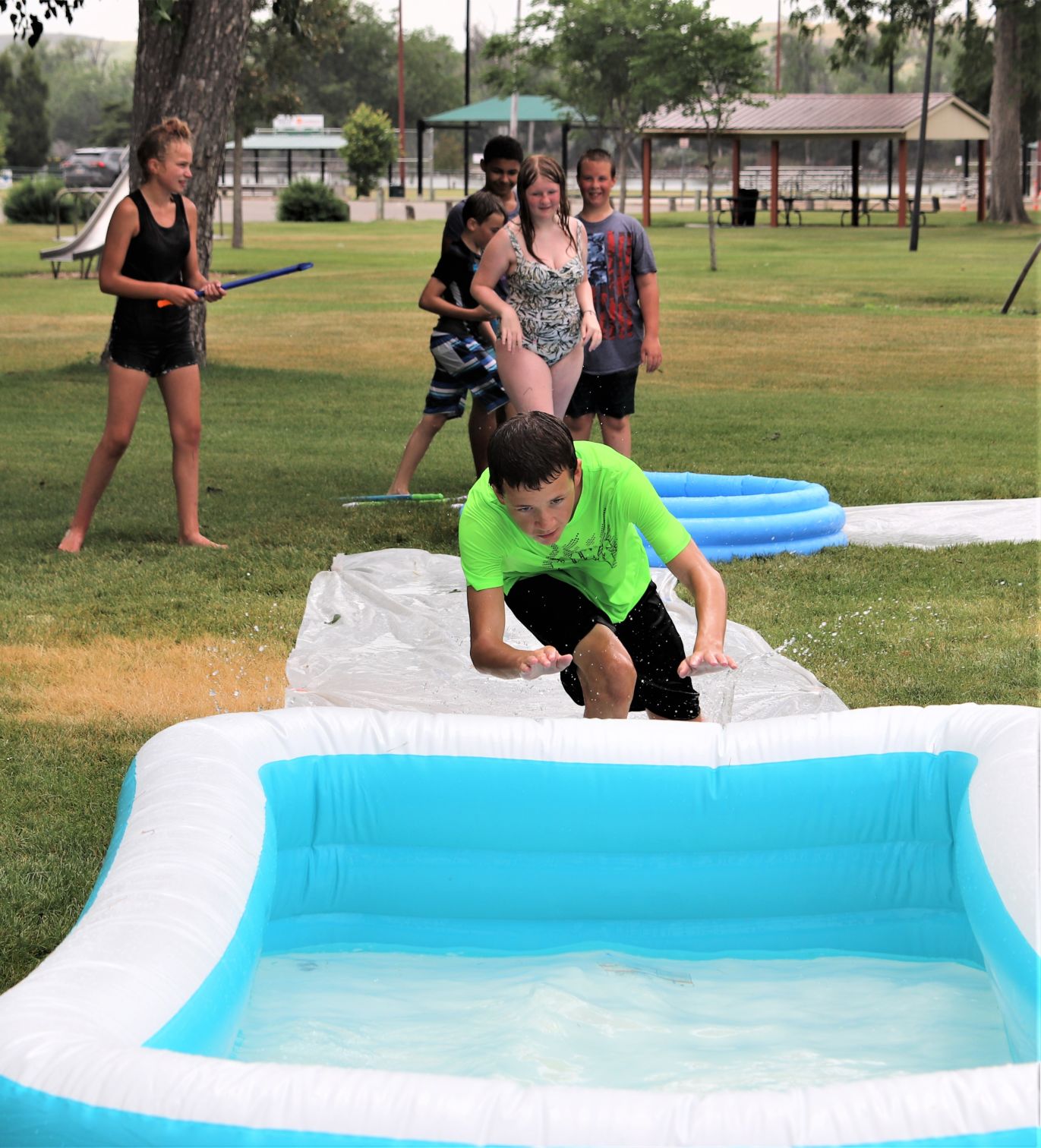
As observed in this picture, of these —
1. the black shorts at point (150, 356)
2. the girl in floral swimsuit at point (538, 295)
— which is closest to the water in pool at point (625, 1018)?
the girl in floral swimsuit at point (538, 295)

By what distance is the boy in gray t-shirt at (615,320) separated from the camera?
6863mm

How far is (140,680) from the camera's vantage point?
489 centimetres

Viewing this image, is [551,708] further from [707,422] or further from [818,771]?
[707,422]

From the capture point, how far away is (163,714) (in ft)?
15.0

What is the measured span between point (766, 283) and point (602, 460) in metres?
19.0

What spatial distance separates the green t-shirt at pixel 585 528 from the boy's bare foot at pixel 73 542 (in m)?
3.33

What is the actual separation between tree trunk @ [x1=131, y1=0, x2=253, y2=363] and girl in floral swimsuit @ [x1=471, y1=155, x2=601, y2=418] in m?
5.36

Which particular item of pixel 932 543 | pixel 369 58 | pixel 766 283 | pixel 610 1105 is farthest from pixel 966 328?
pixel 369 58

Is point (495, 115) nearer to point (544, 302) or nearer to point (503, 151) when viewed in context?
point (503, 151)

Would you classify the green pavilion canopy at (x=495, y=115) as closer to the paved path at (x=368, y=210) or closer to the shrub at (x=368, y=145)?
the shrub at (x=368, y=145)

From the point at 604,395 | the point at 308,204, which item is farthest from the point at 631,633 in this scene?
the point at 308,204

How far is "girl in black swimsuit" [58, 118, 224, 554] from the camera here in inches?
245

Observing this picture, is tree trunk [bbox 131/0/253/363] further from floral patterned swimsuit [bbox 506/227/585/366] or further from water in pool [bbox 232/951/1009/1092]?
water in pool [bbox 232/951/1009/1092]

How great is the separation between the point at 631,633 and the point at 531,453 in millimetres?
895
